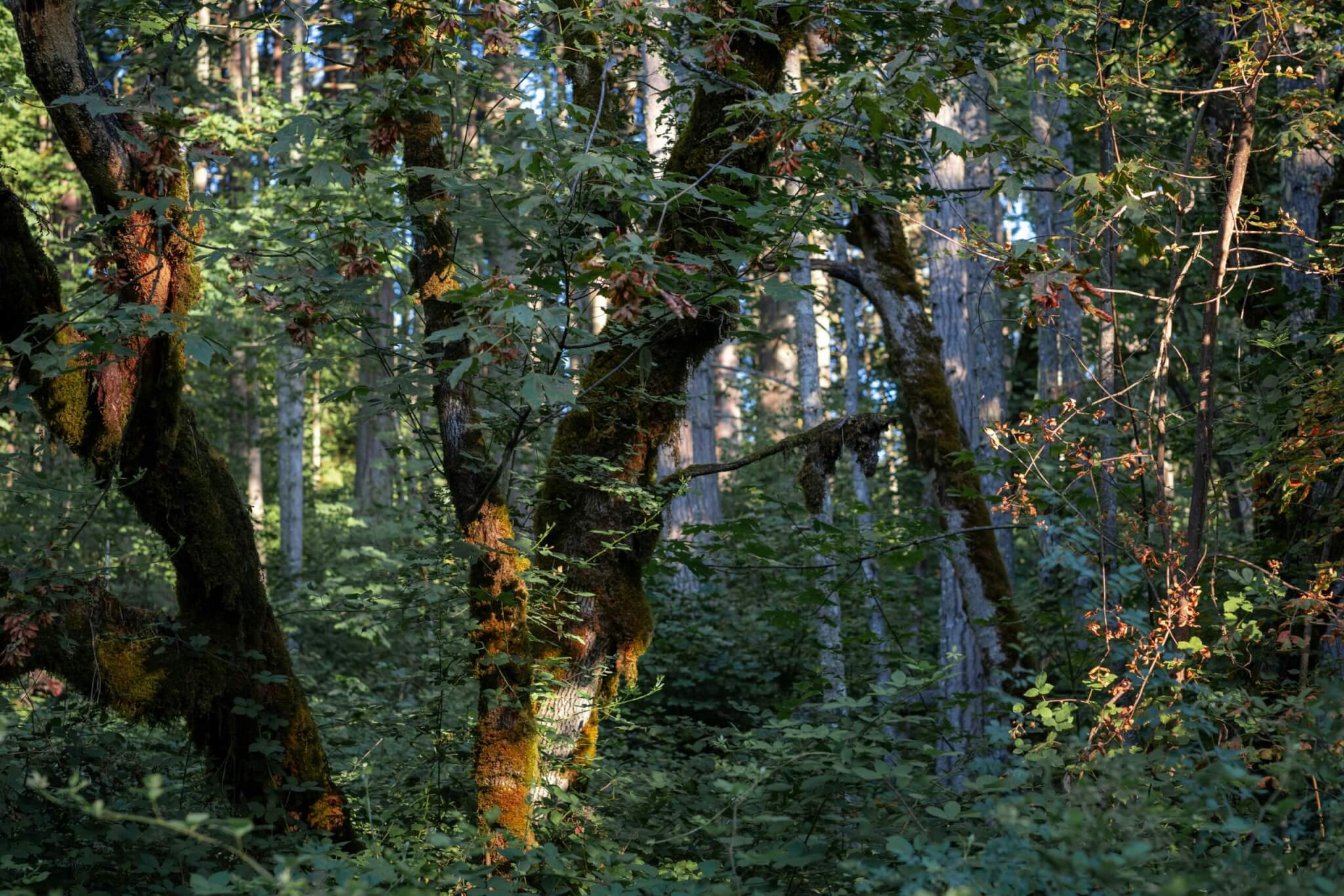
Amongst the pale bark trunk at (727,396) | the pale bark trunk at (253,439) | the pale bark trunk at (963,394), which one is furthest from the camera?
the pale bark trunk at (727,396)

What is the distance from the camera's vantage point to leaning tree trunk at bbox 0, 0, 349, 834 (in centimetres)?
457

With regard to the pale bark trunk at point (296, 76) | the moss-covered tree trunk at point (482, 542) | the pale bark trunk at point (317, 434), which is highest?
the pale bark trunk at point (296, 76)

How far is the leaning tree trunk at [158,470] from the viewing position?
4570 millimetres

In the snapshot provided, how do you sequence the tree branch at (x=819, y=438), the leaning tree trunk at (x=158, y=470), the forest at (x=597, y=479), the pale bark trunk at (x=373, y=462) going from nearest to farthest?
the forest at (x=597, y=479) → the leaning tree trunk at (x=158, y=470) → the tree branch at (x=819, y=438) → the pale bark trunk at (x=373, y=462)

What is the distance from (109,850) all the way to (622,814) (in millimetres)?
2474

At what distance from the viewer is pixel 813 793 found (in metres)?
4.23

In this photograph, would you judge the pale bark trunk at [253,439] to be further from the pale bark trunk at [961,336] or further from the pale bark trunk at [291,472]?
the pale bark trunk at [961,336]

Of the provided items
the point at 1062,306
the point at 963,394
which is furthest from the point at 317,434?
the point at 963,394

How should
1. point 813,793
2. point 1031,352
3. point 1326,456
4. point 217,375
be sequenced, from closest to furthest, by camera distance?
point 813,793 < point 1326,456 < point 217,375 < point 1031,352

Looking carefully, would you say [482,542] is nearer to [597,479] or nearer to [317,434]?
[597,479]

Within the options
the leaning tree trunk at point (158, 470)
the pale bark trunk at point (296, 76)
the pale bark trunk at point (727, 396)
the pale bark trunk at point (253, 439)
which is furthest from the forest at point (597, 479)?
the pale bark trunk at point (727, 396)

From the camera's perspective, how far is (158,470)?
4898 mm

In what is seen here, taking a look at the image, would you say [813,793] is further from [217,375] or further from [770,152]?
[217,375]

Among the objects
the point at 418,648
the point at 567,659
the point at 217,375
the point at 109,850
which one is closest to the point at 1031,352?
the point at 418,648
